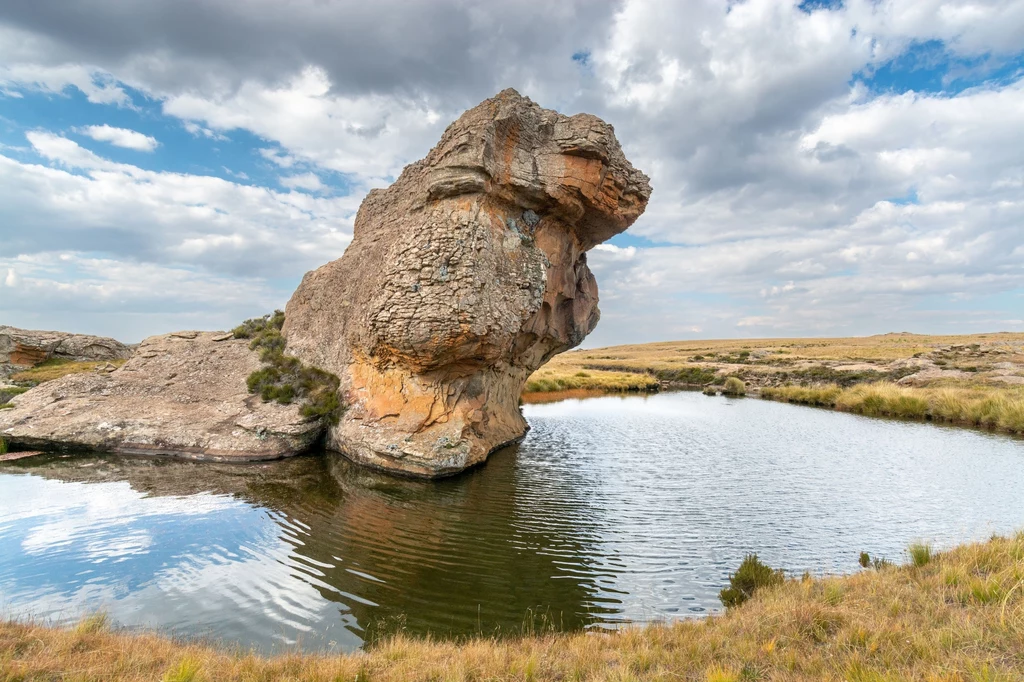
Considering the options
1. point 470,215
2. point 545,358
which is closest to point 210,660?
point 470,215

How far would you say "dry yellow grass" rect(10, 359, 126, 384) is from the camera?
27.2m

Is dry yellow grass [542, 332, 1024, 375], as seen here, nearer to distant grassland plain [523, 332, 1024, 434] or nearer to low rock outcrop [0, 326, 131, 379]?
distant grassland plain [523, 332, 1024, 434]

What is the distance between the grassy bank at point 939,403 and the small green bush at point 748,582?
81.7 feet

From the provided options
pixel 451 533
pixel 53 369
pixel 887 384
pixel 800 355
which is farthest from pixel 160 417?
pixel 800 355

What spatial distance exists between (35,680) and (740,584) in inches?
355

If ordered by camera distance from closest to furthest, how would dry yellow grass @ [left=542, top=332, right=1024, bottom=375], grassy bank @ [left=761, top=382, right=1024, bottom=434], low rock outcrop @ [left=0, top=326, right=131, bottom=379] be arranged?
grassy bank @ [left=761, top=382, right=1024, bottom=434] < low rock outcrop @ [left=0, top=326, right=131, bottom=379] < dry yellow grass @ [left=542, top=332, right=1024, bottom=375]

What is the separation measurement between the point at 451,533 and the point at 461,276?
26.7 ft

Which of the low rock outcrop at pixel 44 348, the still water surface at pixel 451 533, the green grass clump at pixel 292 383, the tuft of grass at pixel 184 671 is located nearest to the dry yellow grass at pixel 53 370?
the low rock outcrop at pixel 44 348

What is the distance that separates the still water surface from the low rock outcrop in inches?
865

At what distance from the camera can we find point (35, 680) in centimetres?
437

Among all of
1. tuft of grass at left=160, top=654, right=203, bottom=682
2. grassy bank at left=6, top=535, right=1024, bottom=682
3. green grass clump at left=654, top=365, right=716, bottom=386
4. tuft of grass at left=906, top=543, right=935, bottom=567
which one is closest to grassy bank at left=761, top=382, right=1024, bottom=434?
green grass clump at left=654, top=365, right=716, bottom=386

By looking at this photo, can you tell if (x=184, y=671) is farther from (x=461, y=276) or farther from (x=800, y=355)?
(x=800, y=355)

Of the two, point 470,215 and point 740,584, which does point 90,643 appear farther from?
point 470,215

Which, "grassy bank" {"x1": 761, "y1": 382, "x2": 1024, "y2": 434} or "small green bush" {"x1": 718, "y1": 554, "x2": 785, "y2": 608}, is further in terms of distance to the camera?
"grassy bank" {"x1": 761, "y1": 382, "x2": 1024, "y2": 434}
